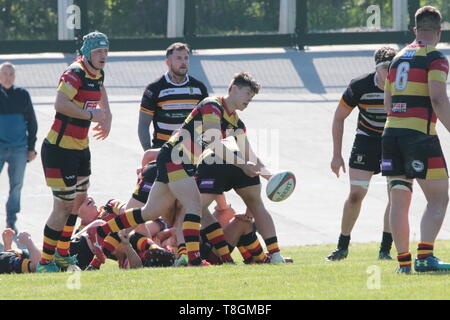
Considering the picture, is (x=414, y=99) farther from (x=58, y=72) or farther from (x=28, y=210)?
(x=58, y=72)

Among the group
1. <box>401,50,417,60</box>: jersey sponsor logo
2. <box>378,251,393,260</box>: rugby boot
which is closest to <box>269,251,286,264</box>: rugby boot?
<box>378,251,393,260</box>: rugby boot

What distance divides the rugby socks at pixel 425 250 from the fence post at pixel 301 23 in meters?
14.2

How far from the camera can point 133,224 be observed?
34.7 ft

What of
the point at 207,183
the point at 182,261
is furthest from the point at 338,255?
the point at 182,261

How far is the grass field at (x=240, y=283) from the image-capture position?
27.3ft

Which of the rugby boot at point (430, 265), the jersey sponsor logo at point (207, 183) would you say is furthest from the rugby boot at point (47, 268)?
the rugby boot at point (430, 265)

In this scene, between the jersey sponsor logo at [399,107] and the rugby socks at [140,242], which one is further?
the rugby socks at [140,242]

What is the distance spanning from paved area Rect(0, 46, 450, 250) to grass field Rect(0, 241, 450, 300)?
430 cm

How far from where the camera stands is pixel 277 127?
19.2 meters

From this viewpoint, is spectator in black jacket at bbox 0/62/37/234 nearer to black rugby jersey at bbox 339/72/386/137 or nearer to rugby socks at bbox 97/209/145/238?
rugby socks at bbox 97/209/145/238

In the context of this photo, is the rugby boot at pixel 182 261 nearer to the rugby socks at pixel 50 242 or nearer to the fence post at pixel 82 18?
the rugby socks at pixel 50 242

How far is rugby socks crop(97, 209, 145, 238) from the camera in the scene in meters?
10.5

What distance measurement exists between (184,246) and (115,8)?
39.7 ft

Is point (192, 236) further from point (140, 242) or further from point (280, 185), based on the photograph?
point (280, 185)
